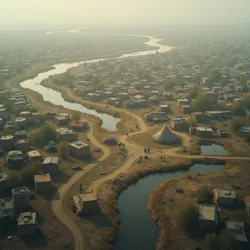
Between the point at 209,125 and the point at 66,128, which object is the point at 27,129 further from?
the point at 209,125

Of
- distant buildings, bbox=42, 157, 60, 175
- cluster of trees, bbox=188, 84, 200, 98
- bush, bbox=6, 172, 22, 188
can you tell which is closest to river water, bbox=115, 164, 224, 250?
distant buildings, bbox=42, 157, 60, 175

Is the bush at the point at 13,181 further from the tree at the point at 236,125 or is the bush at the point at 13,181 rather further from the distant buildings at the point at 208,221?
the tree at the point at 236,125

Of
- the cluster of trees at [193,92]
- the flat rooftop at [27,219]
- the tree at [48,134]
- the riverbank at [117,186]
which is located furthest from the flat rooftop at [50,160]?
the cluster of trees at [193,92]

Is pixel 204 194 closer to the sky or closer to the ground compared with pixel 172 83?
closer to the sky

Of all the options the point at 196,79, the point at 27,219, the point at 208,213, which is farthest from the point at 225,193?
the point at 196,79

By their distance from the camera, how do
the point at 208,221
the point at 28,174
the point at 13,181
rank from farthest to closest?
the point at 28,174
the point at 13,181
the point at 208,221

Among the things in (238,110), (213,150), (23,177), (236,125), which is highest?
(23,177)

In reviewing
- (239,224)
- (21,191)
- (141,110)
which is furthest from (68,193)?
(141,110)

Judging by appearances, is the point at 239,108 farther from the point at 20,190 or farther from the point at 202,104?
the point at 20,190
